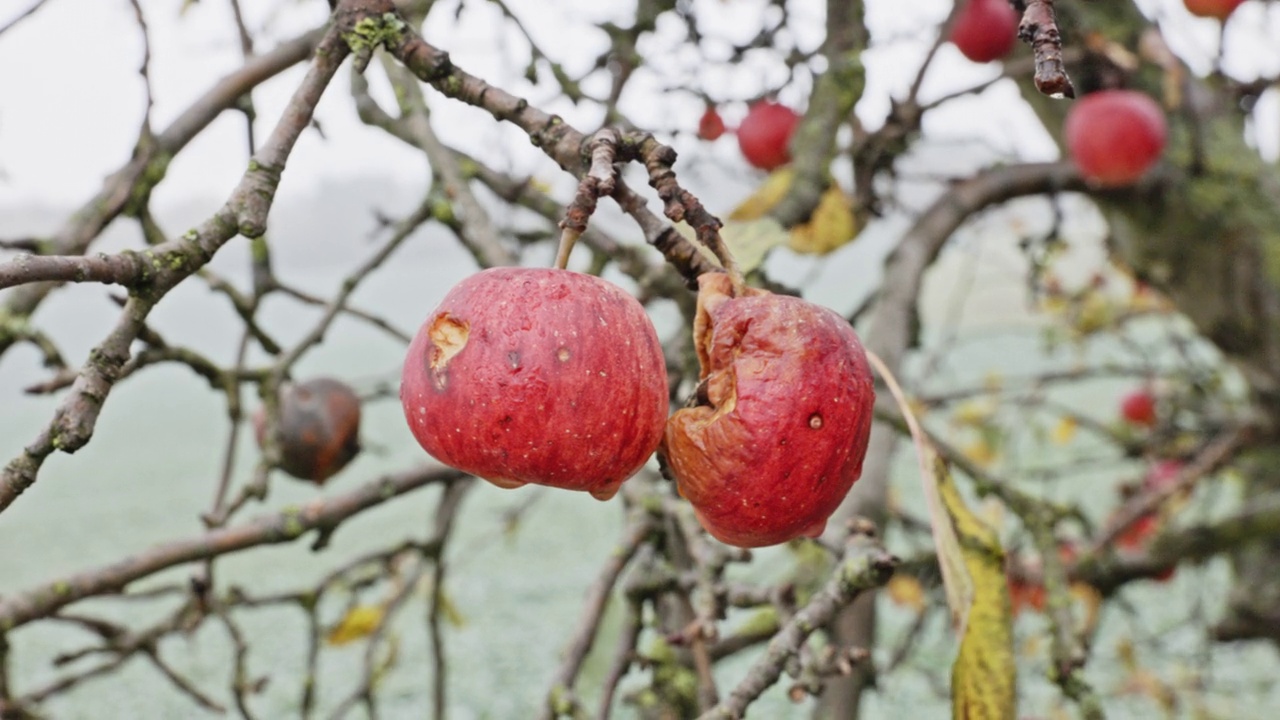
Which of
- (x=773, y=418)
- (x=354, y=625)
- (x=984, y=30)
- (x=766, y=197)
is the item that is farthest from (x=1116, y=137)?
(x=354, y=625)

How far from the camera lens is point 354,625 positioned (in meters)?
1.71

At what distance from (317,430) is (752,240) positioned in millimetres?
613

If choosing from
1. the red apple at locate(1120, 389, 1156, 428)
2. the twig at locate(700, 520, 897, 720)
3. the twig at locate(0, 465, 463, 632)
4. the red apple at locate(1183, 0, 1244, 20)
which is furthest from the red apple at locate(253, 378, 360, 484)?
the red apple at locate(1120, 389, 1156, 428)

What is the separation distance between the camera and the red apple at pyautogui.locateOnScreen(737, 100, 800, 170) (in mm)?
1655

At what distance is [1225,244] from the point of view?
5.12 feet

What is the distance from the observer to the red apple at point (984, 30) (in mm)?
1665

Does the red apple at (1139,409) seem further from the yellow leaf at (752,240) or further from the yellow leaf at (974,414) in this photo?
the yellow leaf at (752,240)

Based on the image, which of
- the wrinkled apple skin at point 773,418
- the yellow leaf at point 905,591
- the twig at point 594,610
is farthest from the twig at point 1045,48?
the yellow leaf at point 905,591

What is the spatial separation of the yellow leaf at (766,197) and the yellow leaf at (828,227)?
0.04 metres

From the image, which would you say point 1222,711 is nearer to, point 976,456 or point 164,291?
point 976,456

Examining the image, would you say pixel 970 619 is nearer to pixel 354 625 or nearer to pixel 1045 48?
pixel 1045 48

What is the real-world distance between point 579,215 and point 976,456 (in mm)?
2662

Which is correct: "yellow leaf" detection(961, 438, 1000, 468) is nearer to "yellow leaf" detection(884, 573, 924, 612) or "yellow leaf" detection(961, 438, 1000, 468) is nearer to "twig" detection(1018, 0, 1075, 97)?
"yellow leaf" detection(884, 573, 924, 612)

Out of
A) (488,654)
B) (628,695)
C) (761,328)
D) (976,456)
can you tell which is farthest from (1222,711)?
(761,328)
